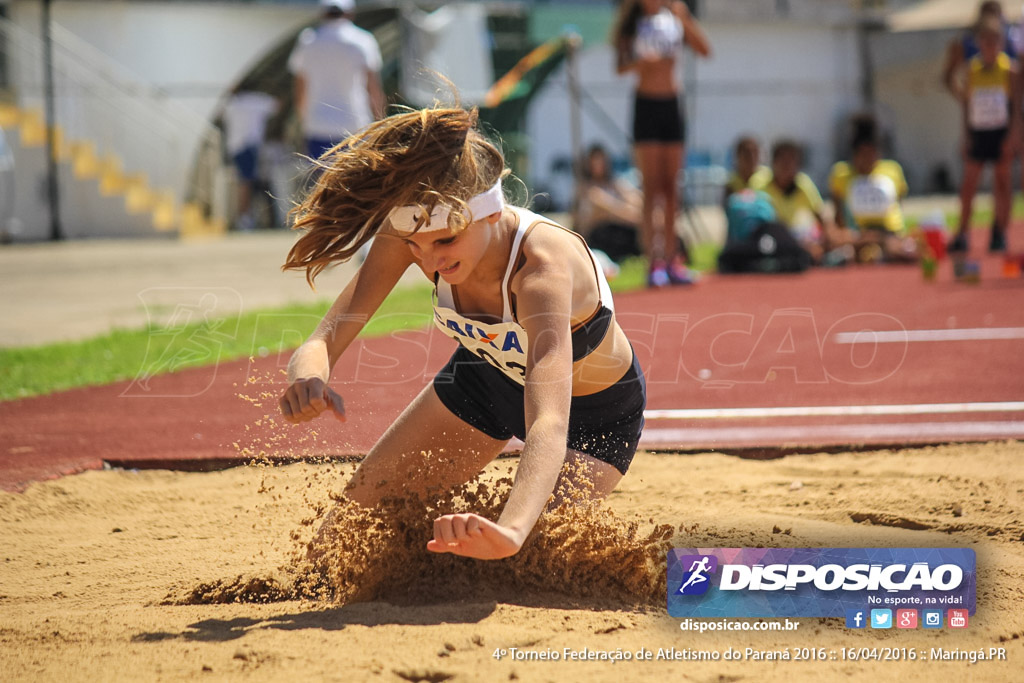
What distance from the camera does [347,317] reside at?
3012mm

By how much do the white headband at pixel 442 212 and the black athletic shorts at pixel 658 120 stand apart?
607 centimetres

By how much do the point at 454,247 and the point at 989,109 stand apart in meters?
9.03

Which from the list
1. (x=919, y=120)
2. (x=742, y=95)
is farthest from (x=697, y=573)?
(x=919, y=120)

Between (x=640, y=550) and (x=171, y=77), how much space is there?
16932 mm

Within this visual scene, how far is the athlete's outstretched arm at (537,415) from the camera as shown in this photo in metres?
2.29

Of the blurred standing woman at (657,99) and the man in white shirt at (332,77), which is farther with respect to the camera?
the man in white shirt at (332,77)

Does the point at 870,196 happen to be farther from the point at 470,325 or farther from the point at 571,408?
the point at 470,325

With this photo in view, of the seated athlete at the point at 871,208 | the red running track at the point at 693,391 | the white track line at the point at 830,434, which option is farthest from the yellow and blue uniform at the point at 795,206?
the white track line at the point at 830,434

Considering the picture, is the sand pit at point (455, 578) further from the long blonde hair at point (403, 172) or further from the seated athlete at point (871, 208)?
the seated athlete at point (871, 208)

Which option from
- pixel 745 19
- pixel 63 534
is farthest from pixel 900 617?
pixel 745 19

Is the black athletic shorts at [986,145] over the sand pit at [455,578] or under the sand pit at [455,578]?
over

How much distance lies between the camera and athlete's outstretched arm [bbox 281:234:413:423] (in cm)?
278

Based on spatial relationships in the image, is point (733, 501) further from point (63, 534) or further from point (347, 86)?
point (347, 86)

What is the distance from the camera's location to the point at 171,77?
18.1 metres
